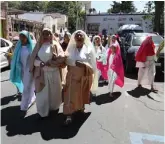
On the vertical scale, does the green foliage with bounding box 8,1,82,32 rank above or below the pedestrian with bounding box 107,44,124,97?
above

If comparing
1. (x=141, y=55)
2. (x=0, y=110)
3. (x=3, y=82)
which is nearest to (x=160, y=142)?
(x=0, y=110)

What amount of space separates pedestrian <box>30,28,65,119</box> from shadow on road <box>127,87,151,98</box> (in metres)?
3.11

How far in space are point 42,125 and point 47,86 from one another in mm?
810

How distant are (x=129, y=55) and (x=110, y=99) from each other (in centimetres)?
470

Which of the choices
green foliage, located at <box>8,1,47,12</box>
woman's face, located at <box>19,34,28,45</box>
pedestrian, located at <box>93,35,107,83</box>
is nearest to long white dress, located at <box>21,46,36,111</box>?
woman's face, located at <box>19,34,28,45</box>

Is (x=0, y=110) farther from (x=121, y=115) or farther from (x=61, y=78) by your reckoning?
(x=121, y=115)

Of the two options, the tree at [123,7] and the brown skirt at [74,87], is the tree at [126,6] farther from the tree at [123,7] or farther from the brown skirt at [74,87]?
the brown skirt at [74,87]

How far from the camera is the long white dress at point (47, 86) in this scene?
5816 millimetres

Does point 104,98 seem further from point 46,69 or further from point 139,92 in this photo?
point 46,69

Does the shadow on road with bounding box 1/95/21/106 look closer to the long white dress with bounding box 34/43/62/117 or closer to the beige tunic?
the long white dress with bounding box 34/43/62/117

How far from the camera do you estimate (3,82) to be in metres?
9.97

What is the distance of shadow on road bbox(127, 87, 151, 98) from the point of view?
8.43m

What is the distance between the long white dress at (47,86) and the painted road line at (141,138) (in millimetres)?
1793

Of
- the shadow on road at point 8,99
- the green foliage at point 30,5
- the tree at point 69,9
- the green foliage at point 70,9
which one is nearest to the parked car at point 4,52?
the shadow on road at point 8,99
